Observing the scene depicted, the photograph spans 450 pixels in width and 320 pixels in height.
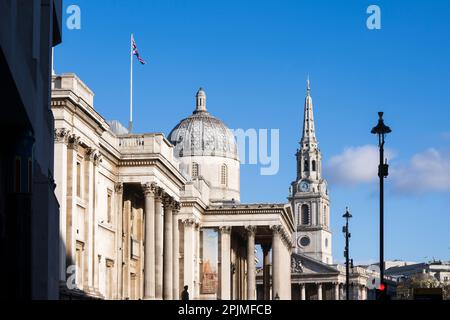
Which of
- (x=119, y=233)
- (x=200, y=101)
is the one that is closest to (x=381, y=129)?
(x=119, y=233)

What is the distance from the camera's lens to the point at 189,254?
328 ft

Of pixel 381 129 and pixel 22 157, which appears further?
pixel 381 129

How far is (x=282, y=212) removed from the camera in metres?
115

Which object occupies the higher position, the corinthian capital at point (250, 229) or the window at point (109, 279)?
the corinthian capital at point (250, 229)

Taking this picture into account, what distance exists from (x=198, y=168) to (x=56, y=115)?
80.1m

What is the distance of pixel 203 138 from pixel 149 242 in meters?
63.6

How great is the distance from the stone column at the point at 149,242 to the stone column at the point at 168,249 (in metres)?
4.42

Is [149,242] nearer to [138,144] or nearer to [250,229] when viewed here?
[138,144]

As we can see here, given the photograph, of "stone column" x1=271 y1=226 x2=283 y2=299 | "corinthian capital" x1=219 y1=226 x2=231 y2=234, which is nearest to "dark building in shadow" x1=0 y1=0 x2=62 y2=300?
"corinthian capital" x1=219 y1=226 x2=231 y2=234

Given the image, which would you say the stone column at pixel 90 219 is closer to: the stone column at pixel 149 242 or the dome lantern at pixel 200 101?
the stone column at pixel 149 242

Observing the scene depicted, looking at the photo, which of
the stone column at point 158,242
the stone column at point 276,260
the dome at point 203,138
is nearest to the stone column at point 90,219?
the stone column at point 158,242

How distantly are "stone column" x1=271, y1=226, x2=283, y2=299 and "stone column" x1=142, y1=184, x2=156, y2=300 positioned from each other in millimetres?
36997

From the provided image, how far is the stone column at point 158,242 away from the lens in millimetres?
78438

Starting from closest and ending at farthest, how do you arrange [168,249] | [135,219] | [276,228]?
1. [135,219]
2. [168,249]
3. [276,228]
